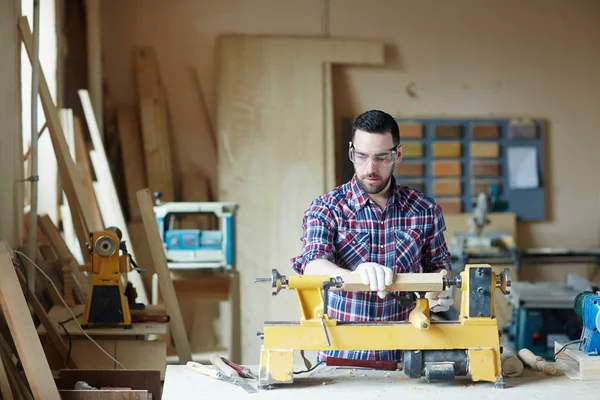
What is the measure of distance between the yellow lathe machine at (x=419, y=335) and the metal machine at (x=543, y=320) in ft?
8.19

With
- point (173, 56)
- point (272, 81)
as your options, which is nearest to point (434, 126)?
point (272, 81)

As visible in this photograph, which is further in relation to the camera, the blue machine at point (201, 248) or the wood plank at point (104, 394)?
the blue machine at point (201, 248)

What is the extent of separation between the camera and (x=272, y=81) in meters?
6.18

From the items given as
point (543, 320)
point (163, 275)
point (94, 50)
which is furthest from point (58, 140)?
point (543, 320)

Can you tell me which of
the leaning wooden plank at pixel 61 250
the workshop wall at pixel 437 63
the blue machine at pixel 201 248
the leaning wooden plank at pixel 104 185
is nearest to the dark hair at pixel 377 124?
the leaning wooden plank at pixel 61 250

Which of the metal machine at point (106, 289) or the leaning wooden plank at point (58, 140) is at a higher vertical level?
the leaning wooden plank at point (58, 140)

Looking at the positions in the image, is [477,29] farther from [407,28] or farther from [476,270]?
[476,270]

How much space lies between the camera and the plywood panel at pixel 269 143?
608 centimetres

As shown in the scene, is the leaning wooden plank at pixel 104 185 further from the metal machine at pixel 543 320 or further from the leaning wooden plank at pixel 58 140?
the metal machine at pixel 543 320

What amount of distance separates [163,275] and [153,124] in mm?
2390

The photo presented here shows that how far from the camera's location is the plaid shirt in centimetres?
270

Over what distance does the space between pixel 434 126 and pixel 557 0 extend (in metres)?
1.37

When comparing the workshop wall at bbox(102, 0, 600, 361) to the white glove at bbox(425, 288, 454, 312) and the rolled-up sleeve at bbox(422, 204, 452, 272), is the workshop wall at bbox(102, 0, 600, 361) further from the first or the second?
the white glove at bbox(425, 288, 454, 312)

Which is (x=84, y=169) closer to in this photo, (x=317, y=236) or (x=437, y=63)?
(x=317, y=236)
